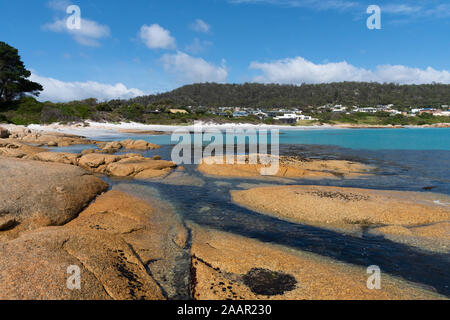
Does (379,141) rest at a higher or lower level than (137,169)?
higher

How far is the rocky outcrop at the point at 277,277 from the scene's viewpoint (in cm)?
508

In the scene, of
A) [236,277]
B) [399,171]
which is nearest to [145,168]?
[236,277]

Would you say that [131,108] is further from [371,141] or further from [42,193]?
[42,193]

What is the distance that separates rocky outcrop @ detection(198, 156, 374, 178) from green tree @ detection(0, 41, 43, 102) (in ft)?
235

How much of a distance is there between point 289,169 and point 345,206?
804cm

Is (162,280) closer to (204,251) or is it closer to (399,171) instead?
(204,251)

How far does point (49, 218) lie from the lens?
8.34 meters

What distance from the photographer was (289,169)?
59.4 ft

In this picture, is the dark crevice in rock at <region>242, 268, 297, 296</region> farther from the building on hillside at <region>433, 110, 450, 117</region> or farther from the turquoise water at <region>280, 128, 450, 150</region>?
the building on hillside at <region>433, 110, 450, 117</region>

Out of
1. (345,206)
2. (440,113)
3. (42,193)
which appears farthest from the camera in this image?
(440,113)

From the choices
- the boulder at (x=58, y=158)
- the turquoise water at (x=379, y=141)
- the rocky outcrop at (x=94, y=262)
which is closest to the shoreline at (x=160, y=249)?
the rocky outcrop at (x=94, y=262)

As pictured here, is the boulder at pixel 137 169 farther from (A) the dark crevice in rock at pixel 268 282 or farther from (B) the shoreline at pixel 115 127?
(B) the shoreline at pixel 115 127

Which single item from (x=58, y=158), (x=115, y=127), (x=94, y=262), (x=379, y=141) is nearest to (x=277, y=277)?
(x=94, y=262)
